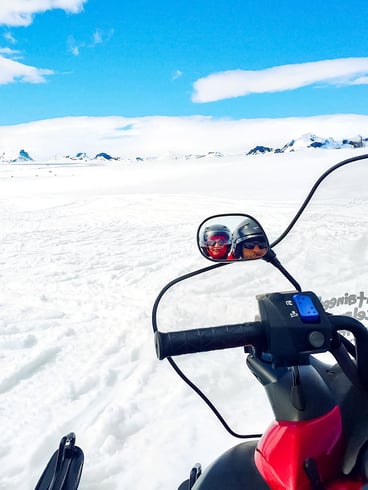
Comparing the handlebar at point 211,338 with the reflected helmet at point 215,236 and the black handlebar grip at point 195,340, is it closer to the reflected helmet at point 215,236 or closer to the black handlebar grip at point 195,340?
the black handlebar grip at point 195,340

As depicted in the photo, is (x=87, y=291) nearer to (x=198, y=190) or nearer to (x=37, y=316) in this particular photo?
(x=37, y=316)

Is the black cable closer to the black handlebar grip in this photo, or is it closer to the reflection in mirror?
the reflection in mirror

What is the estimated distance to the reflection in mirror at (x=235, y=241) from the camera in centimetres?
125

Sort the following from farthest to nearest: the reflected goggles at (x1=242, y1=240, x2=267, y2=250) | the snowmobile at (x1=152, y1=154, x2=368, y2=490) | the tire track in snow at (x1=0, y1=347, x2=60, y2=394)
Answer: the tire track in snow at (x1=0, y1=347, x2=60, y2=394)
the reflected goggles at (x1=242, y1=240, x2=267, y2=250)
the snowmobile at (x1=152, y1=154, x2=368, y2=490)

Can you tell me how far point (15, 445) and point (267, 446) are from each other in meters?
2.03

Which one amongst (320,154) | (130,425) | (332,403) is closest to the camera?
(332,403)

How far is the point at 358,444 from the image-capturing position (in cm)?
102

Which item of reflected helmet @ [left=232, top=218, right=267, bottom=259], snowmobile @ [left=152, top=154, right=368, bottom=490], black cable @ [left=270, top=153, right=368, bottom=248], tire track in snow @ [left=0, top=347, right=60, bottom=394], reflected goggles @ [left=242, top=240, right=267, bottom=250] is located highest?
black cable @ [left=270, top=153, right=368, bottom=248]

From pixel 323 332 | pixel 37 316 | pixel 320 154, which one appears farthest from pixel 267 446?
pixel 320 154

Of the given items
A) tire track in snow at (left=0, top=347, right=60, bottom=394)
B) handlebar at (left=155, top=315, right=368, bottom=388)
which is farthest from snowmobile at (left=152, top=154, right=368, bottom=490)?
tire track in snow at (left=0, top=347, right=60, bottom=394)

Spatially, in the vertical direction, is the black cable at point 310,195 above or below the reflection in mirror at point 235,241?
above

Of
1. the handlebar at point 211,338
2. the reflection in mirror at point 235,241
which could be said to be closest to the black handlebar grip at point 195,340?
the handlebar at point 211,338

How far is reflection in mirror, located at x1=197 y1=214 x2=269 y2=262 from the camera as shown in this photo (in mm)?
1254

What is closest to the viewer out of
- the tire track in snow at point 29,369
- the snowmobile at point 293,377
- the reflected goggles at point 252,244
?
the snowmobile at point 293,377
